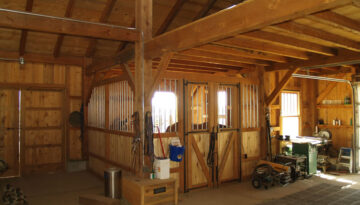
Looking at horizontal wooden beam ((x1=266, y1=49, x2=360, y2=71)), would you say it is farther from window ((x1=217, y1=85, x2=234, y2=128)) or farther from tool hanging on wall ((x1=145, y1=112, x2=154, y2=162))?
tool hanging on wall ((x1=145, y1=112, x2=154, y2=162))

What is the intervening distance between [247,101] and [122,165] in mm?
3241

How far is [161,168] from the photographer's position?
4.77m

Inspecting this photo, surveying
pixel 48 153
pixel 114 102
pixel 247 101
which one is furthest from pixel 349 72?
pixel 48 153

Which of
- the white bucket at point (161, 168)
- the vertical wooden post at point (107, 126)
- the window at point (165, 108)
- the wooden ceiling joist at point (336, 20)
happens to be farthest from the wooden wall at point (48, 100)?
the wooden ceiling joist at point (336, 20)

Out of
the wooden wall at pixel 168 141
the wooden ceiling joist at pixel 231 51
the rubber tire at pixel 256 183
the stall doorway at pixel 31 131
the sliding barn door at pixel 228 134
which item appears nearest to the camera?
the wooden ceiling joist at pixel 231 51

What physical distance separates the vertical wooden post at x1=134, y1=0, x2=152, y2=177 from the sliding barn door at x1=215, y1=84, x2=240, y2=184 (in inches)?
74.3

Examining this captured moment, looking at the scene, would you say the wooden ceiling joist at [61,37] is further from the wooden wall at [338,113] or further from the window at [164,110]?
the wooden wall at [338,113]

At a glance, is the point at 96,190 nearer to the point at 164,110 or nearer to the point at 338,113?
the point at 164,110

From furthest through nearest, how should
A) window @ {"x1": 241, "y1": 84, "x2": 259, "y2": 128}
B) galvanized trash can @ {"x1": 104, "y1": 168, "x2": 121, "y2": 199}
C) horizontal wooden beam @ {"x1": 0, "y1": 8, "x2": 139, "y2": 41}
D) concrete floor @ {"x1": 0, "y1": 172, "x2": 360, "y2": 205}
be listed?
window @ {"x1": 241, "y1": 84, "x2": 259, "y2": 128} → concrete floor @ {"x1": 0, "y1": 172, "x2": 360, "y2": 205} → galvanized trash can @ {"x1": 104, "y1": 168, "x2": 121, "y2": 199} → horizontal wooden beam @ {"x1": 0, "y1": 8, "x2": 139, "y2": 41}

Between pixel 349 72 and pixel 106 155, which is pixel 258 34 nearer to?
pixel 106 155

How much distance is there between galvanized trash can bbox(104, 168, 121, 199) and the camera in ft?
16.5

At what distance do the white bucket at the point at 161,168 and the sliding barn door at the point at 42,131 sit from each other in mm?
4055

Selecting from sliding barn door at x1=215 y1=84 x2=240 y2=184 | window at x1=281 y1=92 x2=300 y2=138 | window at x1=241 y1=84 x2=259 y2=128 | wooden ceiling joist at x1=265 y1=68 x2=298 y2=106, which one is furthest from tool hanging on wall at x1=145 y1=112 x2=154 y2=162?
window at x1=281 y1=92 x2=300 y2=138

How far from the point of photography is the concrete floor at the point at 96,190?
5.14 meters
